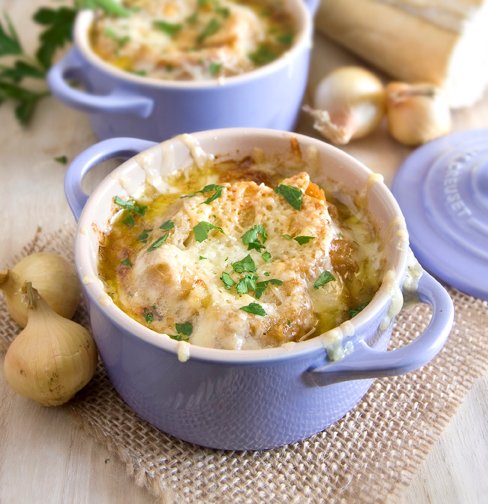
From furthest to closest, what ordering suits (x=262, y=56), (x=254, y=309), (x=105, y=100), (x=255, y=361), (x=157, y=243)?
(x=262, y=56)
(x=105, y=100)
(x=157, y=243)
(x=254, y=309)
(x=255, y=361)

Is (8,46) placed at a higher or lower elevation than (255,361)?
lower

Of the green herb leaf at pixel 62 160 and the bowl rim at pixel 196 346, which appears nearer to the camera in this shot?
the bowl rim at pixel 196 346

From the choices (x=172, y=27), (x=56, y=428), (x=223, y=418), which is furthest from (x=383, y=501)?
(x=172, y=27)

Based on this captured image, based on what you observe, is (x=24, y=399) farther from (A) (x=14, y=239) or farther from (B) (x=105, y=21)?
(B) (x=105, y=21)

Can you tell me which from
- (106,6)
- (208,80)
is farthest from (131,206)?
(106,6)

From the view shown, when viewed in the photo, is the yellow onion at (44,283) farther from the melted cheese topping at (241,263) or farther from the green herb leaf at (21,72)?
the green herb leaf at (21,72)

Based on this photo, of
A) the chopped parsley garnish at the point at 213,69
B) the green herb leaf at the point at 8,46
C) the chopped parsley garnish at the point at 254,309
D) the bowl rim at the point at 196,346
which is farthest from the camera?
the green herb leaf at the point at 8,46

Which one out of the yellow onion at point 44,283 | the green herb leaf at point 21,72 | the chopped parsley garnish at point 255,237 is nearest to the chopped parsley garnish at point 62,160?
the green herb leaf at point 21,72

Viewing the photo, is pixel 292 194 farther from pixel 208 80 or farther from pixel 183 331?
pixel 208 80
